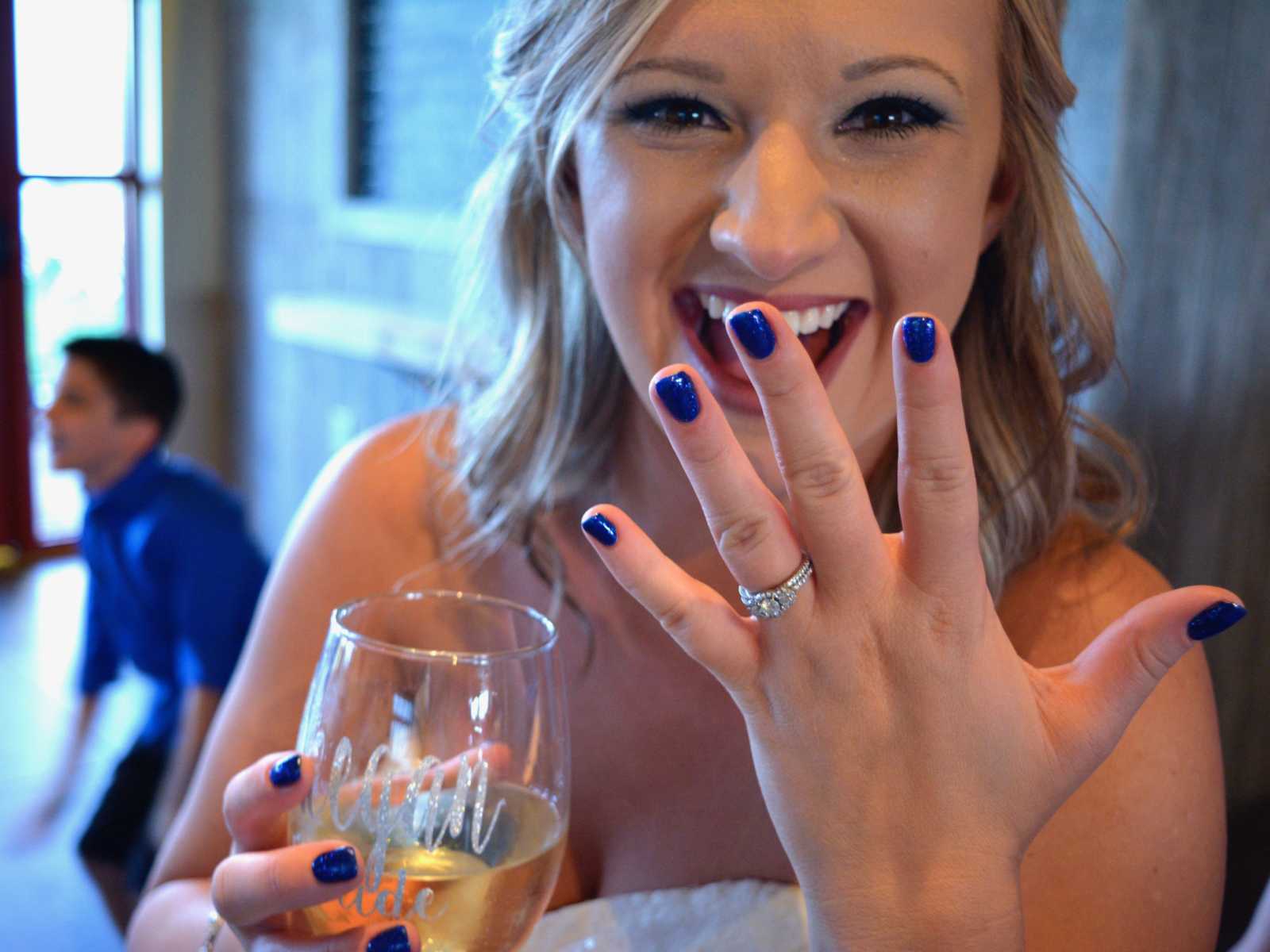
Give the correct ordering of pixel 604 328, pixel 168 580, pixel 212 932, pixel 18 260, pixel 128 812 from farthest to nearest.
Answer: pixel 18 260, pixel 128 812, pixel 168 580, pixel 604 328, pixel 212 932

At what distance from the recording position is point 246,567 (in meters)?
2.55

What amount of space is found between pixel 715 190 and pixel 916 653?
45 centimetres

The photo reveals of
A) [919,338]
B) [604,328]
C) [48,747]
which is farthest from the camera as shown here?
[48,747]

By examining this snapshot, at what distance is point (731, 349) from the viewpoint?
1035 millimetres

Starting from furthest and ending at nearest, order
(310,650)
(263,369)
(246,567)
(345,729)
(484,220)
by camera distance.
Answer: (263,369)
(246,567)
(484,220)
(310,650)
(345,729)

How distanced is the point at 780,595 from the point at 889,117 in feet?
1.52

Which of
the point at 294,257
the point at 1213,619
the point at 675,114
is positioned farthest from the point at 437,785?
→ the point at 294,257

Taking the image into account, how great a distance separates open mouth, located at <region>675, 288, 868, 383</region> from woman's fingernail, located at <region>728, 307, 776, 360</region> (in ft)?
1.07

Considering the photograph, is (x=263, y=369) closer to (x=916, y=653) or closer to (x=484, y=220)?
(x=484, y=220)

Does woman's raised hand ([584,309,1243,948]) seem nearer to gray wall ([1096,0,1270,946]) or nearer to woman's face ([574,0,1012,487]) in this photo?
woman's face ([574,0,1012,487])

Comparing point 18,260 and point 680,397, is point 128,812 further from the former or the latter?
point 18,260

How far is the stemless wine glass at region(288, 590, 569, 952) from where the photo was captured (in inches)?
26.6

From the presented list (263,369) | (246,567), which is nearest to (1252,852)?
(246,567)

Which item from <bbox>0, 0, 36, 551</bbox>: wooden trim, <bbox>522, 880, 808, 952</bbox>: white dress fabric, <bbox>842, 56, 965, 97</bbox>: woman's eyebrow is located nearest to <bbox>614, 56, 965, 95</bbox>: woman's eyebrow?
<bbox>842, 56, 965, 97</bbox>: woman's eyebrow
